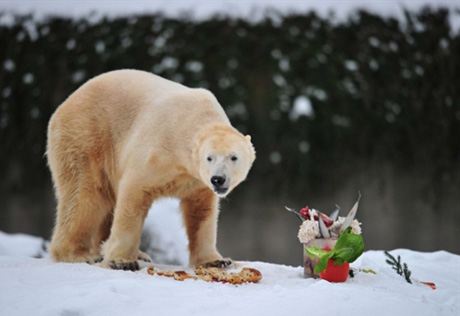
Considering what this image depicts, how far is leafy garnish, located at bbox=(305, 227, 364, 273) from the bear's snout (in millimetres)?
656

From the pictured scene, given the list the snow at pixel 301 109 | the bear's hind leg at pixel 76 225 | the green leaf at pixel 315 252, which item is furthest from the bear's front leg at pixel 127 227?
the snow at pixel 301 109

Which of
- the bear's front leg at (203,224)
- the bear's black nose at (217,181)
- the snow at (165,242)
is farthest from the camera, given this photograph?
the snow at (165,242)

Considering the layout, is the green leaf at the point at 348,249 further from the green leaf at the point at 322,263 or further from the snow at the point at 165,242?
the snow at the point at 165,242

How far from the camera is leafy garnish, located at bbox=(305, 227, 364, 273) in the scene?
3.03 meters

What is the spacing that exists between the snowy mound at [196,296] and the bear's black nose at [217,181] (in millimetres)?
552

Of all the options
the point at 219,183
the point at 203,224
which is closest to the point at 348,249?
the point at 219,183

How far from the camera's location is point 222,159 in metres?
3.10

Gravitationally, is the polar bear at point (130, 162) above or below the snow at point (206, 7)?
below

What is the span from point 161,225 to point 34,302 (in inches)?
110

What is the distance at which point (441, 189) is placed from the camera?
Result: 5.85 meters

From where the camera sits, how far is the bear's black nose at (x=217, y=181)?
3001 millimetres

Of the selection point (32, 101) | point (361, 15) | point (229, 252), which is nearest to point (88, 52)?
point (32, 101)

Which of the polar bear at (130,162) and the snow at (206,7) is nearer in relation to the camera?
the polar bear at (130,162)

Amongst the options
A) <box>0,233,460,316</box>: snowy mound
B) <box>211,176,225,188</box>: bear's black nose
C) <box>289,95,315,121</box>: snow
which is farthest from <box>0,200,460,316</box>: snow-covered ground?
<box>289,95,315,121</box>: snow
